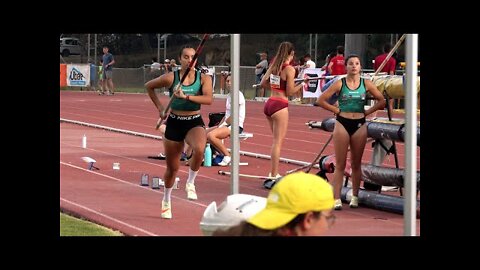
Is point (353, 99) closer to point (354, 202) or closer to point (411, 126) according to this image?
point (354, 202)

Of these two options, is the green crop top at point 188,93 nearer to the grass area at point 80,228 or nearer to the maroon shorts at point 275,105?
the grass area at point 80,228

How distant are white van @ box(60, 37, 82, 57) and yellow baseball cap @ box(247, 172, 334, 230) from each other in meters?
60.2

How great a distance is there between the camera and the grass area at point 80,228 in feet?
37.2

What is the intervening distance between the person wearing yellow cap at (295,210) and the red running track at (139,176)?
5315 millimetres

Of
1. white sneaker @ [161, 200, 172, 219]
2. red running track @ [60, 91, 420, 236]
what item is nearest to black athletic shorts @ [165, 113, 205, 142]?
white sneaker @ [161, 200, 172, 219]

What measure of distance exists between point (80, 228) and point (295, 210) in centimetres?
730

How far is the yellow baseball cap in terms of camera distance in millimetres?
4742

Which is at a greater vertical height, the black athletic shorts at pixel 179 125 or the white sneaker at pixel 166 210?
the black athletic shorts at pixel 179 125

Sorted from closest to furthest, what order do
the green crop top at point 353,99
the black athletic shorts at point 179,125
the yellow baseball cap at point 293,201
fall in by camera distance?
the yellow baseball cap at point 293,201 → the black athletic shorts at point 179,125 → the green crop top at point 353,99

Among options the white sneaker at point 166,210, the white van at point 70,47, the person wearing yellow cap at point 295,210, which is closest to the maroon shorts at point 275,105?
the white sneaker at point 166,210
